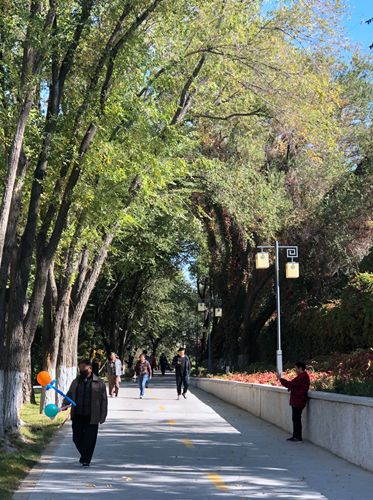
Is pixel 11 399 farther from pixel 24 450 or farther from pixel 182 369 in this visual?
pixel 182 369

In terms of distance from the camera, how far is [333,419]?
11461 mm

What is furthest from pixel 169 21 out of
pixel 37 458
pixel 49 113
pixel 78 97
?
pixel 37 458

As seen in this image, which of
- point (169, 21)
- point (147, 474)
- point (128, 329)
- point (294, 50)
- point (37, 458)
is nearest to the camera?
point (147, 474)

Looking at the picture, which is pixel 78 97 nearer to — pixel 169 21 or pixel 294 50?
pixel 169 21

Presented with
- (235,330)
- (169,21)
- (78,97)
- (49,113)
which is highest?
(169,21)

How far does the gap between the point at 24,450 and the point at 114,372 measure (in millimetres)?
13561

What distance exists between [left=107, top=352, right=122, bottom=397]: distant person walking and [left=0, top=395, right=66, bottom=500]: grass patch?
7.19 metres

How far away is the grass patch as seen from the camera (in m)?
8.62

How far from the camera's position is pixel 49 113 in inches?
508

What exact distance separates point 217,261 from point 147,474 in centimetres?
2604

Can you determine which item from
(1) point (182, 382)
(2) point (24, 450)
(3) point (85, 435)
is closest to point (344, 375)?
(2) point (24, 450)

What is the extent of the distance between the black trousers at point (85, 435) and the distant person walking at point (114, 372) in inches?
581

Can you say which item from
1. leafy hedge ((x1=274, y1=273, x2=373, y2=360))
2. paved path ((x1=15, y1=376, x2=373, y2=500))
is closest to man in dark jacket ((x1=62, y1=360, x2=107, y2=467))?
paved path ((x1=15, y1=376, x2=373, y2=500))

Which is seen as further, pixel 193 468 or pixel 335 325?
pixel 335 325
